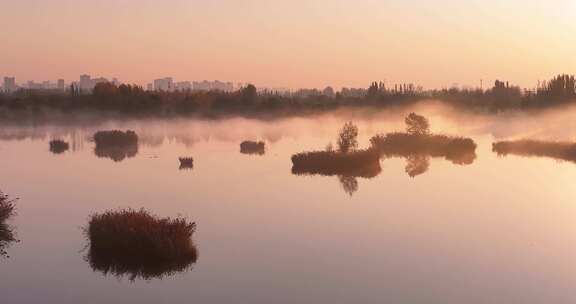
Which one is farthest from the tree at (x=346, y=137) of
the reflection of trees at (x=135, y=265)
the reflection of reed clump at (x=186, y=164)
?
the reflection of trees at (x=135, y=265)

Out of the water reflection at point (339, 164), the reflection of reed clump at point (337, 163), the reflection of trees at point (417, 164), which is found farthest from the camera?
the reflection of trees at point (417, 164)

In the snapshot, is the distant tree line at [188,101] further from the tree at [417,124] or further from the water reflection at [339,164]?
the water reflection at [339,164]

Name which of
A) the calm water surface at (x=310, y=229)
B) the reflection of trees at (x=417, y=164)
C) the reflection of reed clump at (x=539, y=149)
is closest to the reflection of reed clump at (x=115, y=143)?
the calm water surface at (x=310, y=229)

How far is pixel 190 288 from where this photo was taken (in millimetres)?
21234

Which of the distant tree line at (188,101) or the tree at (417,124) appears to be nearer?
the tree at (417,124)

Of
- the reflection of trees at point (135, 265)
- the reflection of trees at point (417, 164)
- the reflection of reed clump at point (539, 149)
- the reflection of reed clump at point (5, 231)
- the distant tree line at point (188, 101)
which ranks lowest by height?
the reflection of trees at point (135, 265)

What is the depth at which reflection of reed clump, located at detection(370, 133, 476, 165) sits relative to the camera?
68.4 m

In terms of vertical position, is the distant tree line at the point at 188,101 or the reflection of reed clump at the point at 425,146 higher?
the distant tree line at the point at 188,101

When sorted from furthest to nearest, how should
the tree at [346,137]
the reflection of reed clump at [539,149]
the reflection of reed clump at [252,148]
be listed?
the reflection of reed clump at [252,148] → the reflection of reed clump at [539,149] → the tree at [346,137]

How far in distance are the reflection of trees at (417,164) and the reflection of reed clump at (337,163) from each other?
8.64 feet

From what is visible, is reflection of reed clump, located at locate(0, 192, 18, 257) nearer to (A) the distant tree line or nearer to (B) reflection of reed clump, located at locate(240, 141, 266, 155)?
(B) reflection of reed clump, located at locate(240, 141, 266, 155)

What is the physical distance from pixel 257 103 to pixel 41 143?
7518 centimetres

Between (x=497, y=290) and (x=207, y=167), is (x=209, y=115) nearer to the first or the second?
(x=207, y=167)

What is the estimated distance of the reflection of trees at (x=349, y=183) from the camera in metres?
42.3
